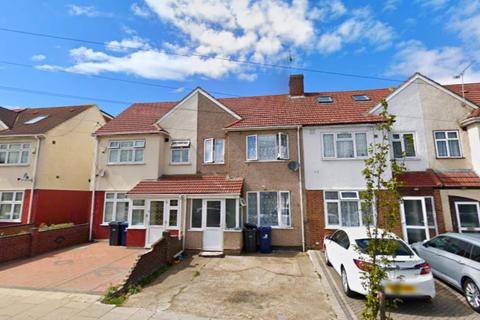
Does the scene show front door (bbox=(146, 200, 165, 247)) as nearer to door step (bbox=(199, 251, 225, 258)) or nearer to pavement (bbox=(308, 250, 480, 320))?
door step (bbox=(199, 251, 225, 258))

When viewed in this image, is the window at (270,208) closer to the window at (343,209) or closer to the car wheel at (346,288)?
the window at (343,209)

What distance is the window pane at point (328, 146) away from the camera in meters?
12.0

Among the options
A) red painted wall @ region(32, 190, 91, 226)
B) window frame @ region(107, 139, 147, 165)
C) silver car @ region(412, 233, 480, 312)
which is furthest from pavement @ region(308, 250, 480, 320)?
red painted wall @ region(32, 190, 91, 226)

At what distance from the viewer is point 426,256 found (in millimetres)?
7695

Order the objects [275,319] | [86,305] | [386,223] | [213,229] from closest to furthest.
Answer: [386,223]
[275,319]
[86,305]
[213,229]

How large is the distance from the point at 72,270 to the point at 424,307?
Result: 10728mm

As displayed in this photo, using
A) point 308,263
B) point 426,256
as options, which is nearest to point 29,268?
point 308,263

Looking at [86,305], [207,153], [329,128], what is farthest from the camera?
[207,153]

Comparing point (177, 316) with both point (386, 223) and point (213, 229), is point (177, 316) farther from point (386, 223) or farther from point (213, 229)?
point (213, 229)

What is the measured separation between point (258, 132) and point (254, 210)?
4.05 m

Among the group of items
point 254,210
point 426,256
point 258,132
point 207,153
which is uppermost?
point 258,132

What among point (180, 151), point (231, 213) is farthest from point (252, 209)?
point (180, 151)

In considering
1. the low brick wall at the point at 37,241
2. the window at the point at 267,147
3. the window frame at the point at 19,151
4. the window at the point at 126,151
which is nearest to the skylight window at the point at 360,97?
the window at the point at 267,147

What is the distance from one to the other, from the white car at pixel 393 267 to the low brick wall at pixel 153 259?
6.01m
